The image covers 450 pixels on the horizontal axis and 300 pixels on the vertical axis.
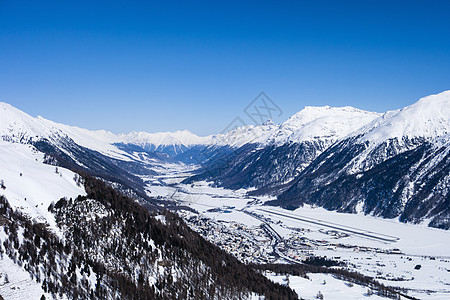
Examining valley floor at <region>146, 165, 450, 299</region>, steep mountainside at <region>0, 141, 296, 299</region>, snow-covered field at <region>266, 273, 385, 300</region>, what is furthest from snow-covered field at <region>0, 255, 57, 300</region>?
valley floor at <region>146, 165, 450, 299</region>

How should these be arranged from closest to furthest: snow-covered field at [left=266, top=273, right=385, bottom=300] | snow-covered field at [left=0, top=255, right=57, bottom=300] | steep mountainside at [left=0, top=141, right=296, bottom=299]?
1. snow-covered field at [left=0, top=255, right=57, bottom=300]
2. steep mountainside at [left=0, top=141, right=296, bottom=299]
3. snow-covered field at [left=266, top=273, right=385, bottom=300]

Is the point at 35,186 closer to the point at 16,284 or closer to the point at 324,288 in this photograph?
the point at 16,284

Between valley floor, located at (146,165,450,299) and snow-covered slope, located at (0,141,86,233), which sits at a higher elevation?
snow-covered slope, located at (0,141,86,233)

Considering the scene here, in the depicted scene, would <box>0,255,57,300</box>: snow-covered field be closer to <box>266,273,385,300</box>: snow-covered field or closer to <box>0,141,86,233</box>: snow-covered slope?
<box>0,141,86,233</box>: snow-covered slope

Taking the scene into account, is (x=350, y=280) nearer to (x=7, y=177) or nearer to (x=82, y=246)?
(x=82, y=246)

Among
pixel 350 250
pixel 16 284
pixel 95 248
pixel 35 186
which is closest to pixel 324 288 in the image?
pixel 95 248

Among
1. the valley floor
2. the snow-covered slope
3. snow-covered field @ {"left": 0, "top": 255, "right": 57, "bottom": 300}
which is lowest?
the valley floor

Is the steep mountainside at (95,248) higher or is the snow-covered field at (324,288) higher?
the steep mountainside at (95,248)

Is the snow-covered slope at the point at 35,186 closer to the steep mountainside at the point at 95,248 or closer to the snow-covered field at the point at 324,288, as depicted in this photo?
the steep mountainside at the point at 95,248

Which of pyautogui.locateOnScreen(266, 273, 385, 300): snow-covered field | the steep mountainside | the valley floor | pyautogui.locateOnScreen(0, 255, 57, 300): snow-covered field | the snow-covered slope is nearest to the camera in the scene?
pyautogui.locateOnScreen(0, 255, 57, 300): snow-covered field

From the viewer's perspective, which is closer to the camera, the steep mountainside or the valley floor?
the steep mountainside

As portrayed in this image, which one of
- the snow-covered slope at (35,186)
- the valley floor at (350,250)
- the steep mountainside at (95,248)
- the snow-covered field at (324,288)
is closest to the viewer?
the steep mountainside at (95,248)

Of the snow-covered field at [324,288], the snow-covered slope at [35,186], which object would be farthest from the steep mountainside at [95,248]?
the snow-covered field at [324,288]
